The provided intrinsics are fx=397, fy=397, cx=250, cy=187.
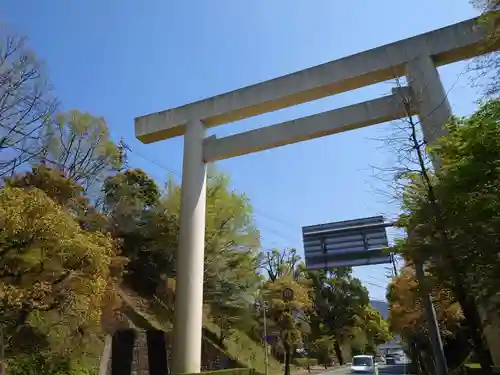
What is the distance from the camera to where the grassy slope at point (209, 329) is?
16188mm

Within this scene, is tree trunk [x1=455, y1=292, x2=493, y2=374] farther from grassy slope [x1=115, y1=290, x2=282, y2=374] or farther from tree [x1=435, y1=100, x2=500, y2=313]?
grassy slope [x1=115, y1=290, x2=282, y2=374]

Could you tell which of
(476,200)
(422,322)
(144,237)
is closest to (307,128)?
(476,200)

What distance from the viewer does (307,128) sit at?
1298cm

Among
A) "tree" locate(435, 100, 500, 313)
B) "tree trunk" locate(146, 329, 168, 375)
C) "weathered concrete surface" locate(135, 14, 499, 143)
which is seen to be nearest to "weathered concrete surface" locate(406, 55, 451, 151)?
"weathered concrete surface" locate(135, 14, 499, 143)

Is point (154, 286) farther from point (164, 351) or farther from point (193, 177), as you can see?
point (193, 177)

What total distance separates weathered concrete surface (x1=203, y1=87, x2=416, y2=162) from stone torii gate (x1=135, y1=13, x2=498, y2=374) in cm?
3

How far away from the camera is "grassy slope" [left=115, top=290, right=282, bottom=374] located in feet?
53.1

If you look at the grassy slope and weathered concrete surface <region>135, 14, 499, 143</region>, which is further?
the grassy slope

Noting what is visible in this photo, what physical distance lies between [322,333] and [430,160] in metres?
37.9

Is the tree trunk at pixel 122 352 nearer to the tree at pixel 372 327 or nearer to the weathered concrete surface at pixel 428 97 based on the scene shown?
the weathered concrete surface at pixel 428 97

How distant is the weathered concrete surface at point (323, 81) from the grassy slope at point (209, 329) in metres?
7.06

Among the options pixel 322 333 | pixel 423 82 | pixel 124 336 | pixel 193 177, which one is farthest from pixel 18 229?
pixel 322 333

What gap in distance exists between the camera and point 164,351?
1642 cm

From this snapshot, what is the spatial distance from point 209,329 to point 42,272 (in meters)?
13.3
